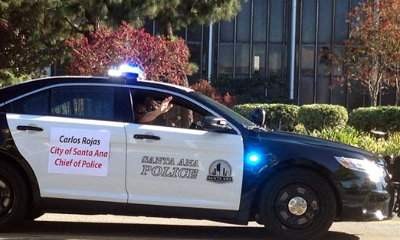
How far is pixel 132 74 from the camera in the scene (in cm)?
852

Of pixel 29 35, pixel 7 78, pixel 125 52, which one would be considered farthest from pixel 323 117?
pixel 7 78

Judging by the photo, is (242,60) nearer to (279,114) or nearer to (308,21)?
(308,21)

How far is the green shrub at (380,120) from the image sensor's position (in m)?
19.5

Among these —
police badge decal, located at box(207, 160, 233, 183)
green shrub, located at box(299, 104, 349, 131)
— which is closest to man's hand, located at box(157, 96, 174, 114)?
police badge decal, located at box(207, 160, 233, 183)

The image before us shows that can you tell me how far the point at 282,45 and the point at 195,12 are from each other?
1834 centimetres

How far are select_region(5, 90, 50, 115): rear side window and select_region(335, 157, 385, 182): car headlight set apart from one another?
3.20 m

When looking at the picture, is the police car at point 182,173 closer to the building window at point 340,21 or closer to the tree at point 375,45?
the tree at point 375,45

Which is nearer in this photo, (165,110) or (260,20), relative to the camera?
(165,110)

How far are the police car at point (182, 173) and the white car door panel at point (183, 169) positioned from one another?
11 mm

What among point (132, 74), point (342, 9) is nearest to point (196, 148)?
point (132, 74)

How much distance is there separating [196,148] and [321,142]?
1373 mm

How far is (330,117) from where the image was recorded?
20.6 m

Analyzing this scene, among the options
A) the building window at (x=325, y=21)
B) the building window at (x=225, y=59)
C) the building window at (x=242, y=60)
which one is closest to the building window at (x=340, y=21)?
the building window at (x=325, y=21)

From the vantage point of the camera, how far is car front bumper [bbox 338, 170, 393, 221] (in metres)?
8.06
